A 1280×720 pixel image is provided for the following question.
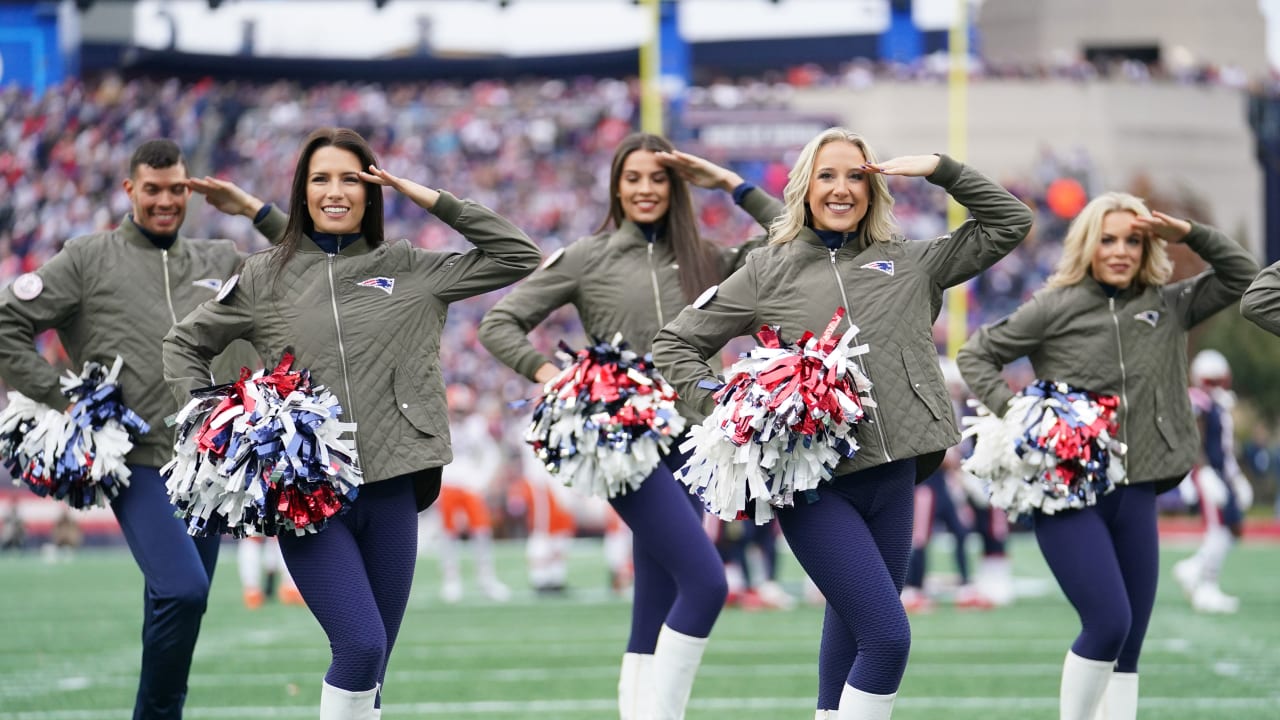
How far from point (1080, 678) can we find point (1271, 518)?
22903mm

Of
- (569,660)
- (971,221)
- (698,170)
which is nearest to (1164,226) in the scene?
(971,221)

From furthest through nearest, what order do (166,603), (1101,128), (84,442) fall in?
1. (1101,128)
2. (84,442)
3. (166,603)

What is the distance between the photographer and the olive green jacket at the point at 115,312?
5473 mm

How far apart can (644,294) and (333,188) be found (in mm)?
1470

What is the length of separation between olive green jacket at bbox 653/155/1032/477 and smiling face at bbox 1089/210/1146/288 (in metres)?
1.03

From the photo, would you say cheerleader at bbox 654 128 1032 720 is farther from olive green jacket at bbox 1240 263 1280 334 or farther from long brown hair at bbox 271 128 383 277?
long brown hair at bbox 271 128 383 277

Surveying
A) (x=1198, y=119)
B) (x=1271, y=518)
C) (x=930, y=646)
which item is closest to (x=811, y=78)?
(x=1198, y=119)

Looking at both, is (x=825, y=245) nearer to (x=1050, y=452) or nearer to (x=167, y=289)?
(x=1050, y=452)

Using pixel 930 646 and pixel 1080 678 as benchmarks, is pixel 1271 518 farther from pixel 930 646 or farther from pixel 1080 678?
pixel 1080 678

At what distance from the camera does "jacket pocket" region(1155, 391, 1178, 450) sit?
5492mm

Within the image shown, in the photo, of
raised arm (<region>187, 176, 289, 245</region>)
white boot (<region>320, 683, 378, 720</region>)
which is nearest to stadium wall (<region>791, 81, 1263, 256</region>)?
raised arm (<region>187, 176, 289, 245</region>)

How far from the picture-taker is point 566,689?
748 centimetres

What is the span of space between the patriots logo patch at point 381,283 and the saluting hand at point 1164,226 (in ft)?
7.85

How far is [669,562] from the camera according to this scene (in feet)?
17.6
